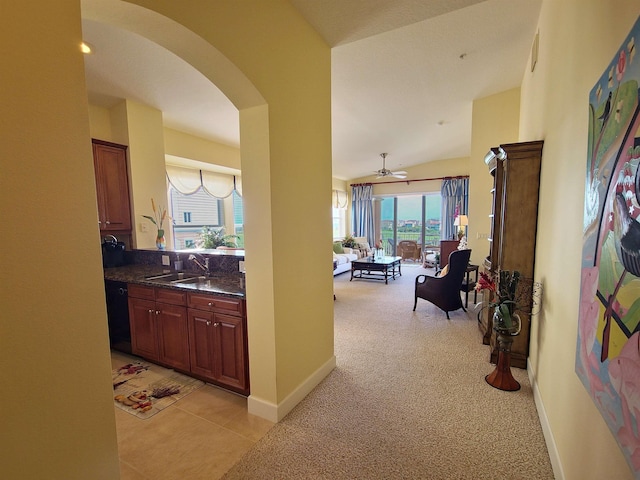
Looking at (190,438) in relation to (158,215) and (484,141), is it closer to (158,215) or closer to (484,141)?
(158,215)

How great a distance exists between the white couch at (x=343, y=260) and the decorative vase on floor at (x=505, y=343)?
455cm

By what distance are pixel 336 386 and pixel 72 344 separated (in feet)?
6.64

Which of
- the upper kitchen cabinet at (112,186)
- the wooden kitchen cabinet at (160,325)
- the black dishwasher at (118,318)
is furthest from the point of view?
the upper kitchen cabinet at (112,186)

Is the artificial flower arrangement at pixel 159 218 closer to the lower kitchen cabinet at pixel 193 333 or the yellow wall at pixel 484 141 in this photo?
the lower kitchen cabinet at pixel 193 333

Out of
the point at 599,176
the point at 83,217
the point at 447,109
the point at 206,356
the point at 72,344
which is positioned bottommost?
the point at 206,356

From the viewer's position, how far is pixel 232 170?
5668mm

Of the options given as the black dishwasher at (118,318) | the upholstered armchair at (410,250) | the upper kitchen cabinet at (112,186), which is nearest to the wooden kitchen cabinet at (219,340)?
the black dishwasher at (118,318)

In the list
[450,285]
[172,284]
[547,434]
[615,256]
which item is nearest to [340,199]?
[450,285]

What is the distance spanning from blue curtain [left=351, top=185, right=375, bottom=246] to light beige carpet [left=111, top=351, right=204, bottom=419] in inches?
303

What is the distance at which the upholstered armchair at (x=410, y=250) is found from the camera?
931 centimetres

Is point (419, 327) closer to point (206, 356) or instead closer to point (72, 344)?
point (206, 356)

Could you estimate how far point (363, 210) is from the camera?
968 cm

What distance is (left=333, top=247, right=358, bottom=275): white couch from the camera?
706 cm

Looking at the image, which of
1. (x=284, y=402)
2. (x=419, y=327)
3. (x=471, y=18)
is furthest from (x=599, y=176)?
(x=419, y=327)
